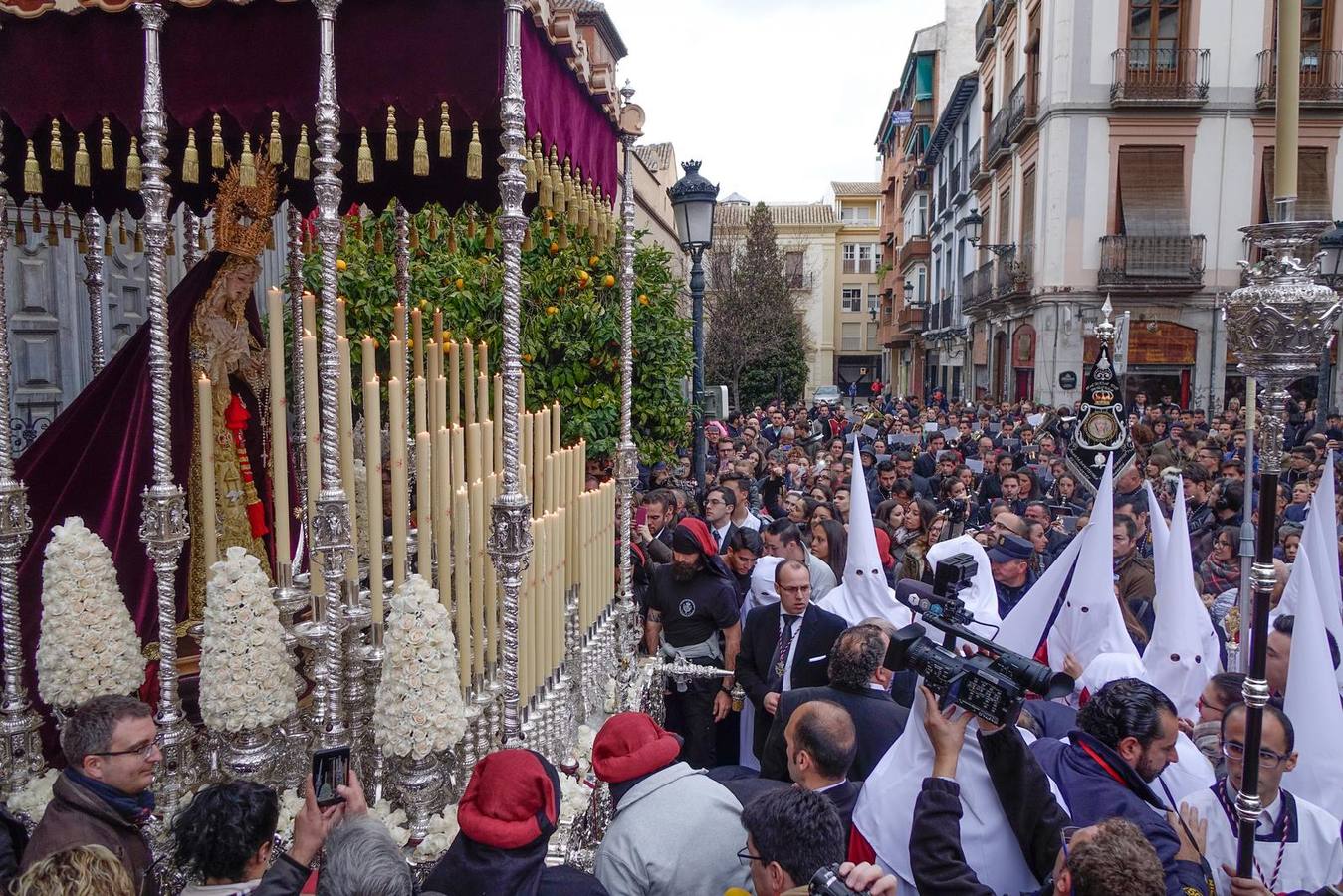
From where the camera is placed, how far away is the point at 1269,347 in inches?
98.3

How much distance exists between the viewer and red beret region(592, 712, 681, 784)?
286 cm

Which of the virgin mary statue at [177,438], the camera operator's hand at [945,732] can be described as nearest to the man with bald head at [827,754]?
the camera operator's hand at [945,732]

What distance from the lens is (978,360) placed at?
27.9 metres

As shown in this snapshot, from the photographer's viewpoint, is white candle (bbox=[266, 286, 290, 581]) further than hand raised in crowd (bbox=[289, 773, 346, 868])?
Yes

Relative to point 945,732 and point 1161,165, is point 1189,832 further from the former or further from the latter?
point 1161,165

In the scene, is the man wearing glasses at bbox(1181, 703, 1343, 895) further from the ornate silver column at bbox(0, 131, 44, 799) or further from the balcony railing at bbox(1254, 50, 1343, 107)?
the balcony railing at bbox(1254, 50, 1343, 107)

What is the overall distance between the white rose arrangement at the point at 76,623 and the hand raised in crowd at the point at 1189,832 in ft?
10.8

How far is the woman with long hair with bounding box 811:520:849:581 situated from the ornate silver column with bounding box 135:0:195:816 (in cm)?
405

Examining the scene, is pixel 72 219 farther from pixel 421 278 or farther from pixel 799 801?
pixel 799 801

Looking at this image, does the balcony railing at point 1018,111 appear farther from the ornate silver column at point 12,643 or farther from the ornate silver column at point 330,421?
the ornate silver column at point 12,643

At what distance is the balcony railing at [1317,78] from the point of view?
63.2 feet

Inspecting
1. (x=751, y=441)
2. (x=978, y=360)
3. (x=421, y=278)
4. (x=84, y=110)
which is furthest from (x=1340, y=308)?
(x=978, y=360)

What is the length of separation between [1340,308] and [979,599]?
2256 mm

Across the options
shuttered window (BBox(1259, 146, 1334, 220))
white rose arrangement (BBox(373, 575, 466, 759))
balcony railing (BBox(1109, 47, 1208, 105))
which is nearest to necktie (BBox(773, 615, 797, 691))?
white rose arrangement (BBox(373, 575, 466, 759))
